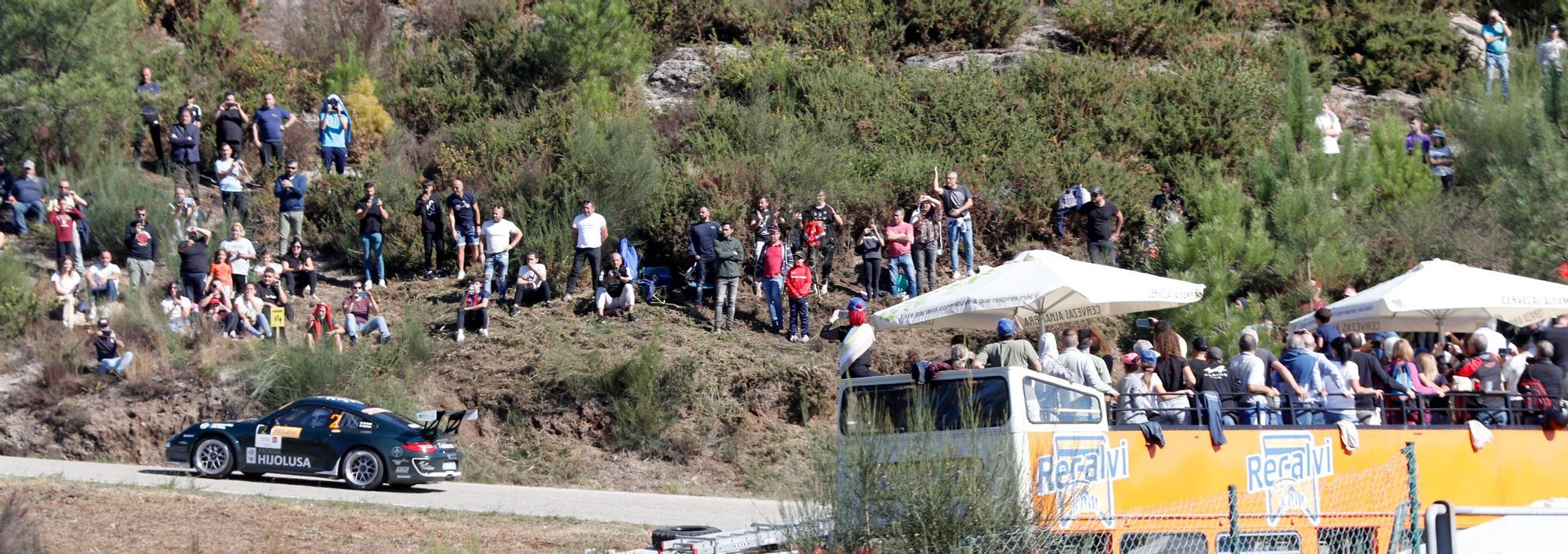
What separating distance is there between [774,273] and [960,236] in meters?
3.92

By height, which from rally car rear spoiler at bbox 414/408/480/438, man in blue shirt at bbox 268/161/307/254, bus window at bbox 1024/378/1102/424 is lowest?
bus window at bbox 1024/378/1102/424

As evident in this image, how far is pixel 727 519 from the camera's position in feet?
52.5

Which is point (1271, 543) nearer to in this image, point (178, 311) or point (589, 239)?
point (589, 239)

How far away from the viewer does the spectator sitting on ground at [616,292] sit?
2438 centimetres

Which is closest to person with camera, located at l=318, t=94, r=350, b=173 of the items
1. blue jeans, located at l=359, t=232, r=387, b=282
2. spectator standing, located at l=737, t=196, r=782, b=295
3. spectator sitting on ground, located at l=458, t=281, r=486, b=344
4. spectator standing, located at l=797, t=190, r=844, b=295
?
blue jeans, located at l=359, t=232, r=387, b=282

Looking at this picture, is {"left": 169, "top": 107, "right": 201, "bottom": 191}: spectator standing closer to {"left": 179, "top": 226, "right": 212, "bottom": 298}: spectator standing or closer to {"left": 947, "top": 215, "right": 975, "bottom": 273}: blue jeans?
{"left": 179, "top": 226, "right": 212, "bottom": 298}: spectator standing

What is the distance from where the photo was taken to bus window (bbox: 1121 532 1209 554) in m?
10.2

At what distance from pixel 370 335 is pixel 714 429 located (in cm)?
611

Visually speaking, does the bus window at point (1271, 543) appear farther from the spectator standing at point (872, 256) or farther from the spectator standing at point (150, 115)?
Answer: the spectator standing at point (150, 115)

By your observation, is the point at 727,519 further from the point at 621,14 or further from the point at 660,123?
the point at 621,14

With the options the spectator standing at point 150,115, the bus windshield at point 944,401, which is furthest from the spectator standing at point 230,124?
the bus windshield at point 944,401

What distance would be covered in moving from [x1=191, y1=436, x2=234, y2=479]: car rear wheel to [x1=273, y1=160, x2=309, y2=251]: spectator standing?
27.4ft

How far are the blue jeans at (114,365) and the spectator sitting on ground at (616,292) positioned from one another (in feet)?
24.3

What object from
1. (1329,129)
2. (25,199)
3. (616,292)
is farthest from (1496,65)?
(25,199)
